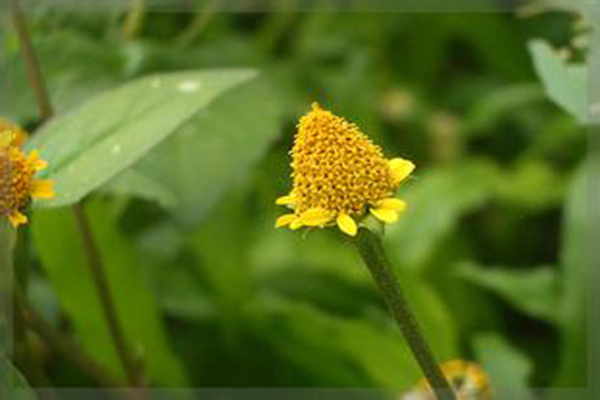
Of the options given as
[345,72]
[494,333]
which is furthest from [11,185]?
→ [345,72]

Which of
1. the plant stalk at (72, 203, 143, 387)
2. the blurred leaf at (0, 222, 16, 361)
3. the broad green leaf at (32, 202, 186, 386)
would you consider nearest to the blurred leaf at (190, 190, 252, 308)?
the broad green leaf at (32, 202, 186, 386)

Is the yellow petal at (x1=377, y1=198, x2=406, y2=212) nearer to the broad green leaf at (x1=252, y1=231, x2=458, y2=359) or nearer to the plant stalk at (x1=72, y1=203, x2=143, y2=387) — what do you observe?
the plant stalk at (x1=72, y1=203, x2=143, y2=387)

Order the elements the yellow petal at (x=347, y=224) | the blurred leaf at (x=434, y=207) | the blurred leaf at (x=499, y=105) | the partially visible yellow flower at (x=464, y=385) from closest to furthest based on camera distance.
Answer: the yellow petal at (x=347, y=224)
the partially visible yellow flower at (x=464, y=385)
the blurred leaf at (x=434, y=207)
the blurred leaf at (x=499, y=105)

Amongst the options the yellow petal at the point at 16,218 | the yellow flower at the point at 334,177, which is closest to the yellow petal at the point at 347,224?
the yellow flower at the point at 334,177

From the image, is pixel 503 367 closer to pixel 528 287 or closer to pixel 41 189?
pixel 528 287

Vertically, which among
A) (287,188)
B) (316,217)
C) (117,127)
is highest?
(287,188)

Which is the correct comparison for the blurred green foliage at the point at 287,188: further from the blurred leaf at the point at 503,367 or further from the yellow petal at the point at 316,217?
the yellow petal at the point at 316,217

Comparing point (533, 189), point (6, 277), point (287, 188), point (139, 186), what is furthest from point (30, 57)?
point (533, 189)
